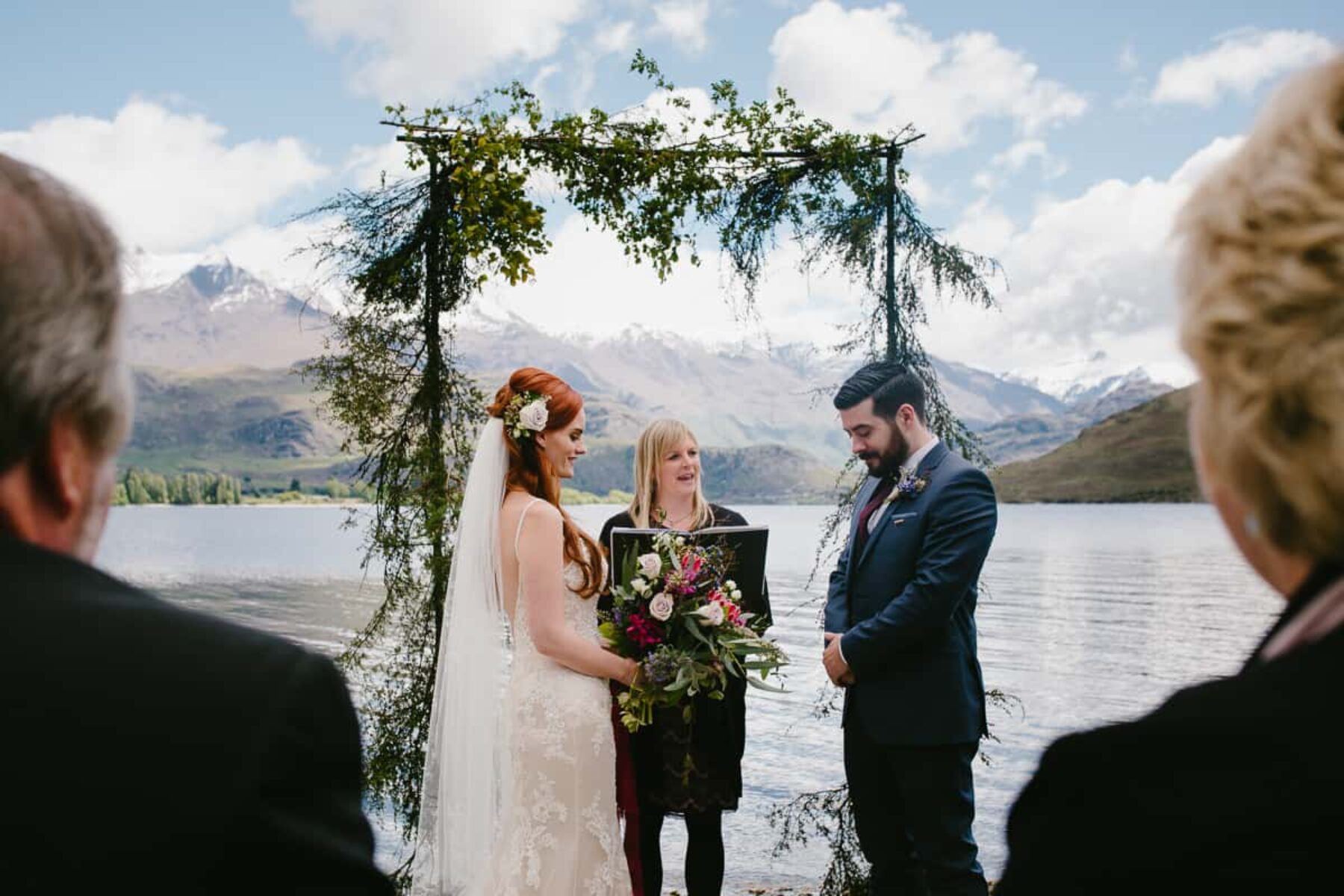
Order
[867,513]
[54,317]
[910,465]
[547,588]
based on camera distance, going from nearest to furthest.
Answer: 1. [54,317]
2. [547,588]
3. [910,465]
4. [867,513]

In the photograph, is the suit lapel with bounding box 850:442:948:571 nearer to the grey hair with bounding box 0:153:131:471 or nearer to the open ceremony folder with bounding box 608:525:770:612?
the open ceremony folder with bounding box 608:525:770:612

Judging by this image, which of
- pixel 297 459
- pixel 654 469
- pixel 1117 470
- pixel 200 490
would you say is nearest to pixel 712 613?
pixel 654 469

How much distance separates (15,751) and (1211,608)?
1436 inches

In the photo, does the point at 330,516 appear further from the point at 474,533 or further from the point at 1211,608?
the point at 474,533

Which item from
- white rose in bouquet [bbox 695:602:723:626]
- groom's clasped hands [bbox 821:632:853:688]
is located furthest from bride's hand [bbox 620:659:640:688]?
groom's clasped hands [bbox 821:632:853:688]

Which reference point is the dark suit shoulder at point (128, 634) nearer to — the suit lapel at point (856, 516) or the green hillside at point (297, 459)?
the suit lapel at point (856, 516)

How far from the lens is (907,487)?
4562 mm

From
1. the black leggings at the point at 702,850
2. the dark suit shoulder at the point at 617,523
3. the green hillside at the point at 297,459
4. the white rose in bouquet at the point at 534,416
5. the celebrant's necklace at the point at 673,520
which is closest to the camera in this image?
the white rose in bouquet at the point at 534,416

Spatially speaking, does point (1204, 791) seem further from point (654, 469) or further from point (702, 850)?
point (654, 469)

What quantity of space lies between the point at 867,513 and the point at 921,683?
873 mm

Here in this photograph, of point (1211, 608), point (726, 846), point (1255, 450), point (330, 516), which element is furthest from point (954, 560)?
point (330, 516)

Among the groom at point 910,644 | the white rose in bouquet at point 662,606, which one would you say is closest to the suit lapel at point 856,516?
the groom at point 910,644

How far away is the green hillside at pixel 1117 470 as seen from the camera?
4747 inches

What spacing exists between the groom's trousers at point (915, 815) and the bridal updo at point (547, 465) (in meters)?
1.44
